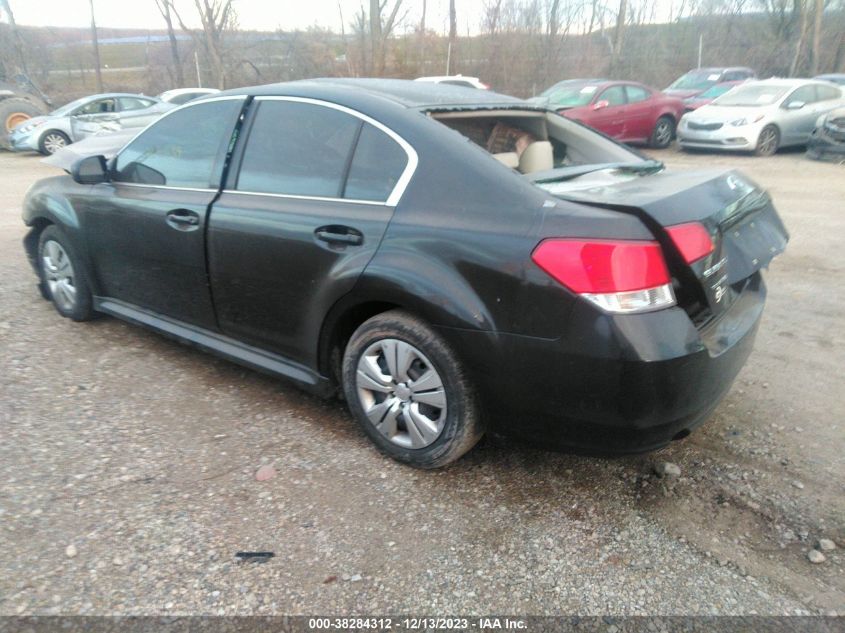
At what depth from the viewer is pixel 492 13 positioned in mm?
28078

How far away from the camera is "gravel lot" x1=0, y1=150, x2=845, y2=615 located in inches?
94.9

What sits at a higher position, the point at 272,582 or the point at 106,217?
the point at 106,217

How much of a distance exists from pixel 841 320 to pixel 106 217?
489cm

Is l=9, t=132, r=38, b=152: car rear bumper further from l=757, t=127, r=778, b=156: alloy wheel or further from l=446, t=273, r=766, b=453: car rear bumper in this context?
l=446, t=273, r=766, b=453: car rear bumper

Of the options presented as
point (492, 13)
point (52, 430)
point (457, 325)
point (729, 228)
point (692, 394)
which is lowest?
point (52, 430)

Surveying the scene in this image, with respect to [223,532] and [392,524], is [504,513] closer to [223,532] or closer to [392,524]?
[392,524]

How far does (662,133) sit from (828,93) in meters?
3.38

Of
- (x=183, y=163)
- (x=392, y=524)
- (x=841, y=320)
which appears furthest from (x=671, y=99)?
(x=392, y=524)

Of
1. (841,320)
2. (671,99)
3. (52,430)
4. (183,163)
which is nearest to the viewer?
(52,430)

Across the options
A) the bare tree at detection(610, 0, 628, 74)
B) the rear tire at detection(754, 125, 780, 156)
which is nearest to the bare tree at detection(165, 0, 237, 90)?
the bare tree at detection(610, 0, 628, 74)

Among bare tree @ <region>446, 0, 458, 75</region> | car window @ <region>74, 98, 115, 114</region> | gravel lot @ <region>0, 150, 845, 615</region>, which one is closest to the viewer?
gravel lot @ <region>0, 150, 845, 615</region>

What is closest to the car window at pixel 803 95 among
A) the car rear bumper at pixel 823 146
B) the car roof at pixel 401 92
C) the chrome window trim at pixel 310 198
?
the car rear bumper at pixel 823 146

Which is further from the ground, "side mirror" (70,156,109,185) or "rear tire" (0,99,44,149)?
"side mirror" (70,156,109,185)

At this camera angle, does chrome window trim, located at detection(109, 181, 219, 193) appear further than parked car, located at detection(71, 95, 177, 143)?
No
